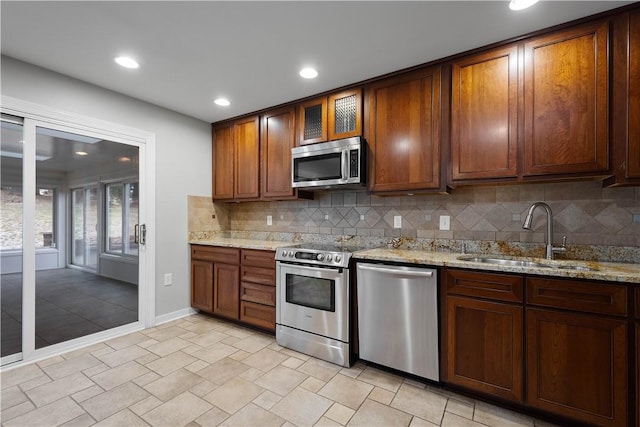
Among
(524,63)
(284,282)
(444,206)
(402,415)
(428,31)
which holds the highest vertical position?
(428,31)

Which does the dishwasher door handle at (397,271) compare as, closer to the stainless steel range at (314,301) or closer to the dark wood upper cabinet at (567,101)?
the stainless steel range at (314,301)

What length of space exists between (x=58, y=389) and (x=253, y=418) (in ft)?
4.75

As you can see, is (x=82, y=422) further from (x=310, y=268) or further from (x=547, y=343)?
(x=547, y=343)

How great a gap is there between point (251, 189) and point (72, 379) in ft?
7.52

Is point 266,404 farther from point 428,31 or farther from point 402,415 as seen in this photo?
point 428,31

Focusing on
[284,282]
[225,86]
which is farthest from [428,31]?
[284,282]

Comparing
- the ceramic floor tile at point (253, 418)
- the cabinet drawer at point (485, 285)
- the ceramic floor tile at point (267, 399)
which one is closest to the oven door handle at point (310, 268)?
the cabinet drawer at point (485, 285)

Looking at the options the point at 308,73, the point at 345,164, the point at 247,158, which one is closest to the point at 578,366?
the point at 345,164

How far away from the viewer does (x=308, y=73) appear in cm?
255

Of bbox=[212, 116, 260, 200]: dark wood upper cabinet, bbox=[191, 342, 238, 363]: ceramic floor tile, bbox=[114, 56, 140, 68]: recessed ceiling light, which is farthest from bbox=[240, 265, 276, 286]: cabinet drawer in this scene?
bbox=[114, 56, 140, 68]: recessed ceiling light

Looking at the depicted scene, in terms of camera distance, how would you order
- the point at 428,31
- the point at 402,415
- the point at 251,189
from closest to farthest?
1. the point at 402,415
2. the point at 428,31
3. the point at 251,189

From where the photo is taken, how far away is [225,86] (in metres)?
2.83

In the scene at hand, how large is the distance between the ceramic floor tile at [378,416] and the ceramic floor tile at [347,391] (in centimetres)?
7

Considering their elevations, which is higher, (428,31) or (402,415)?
(428,31)
